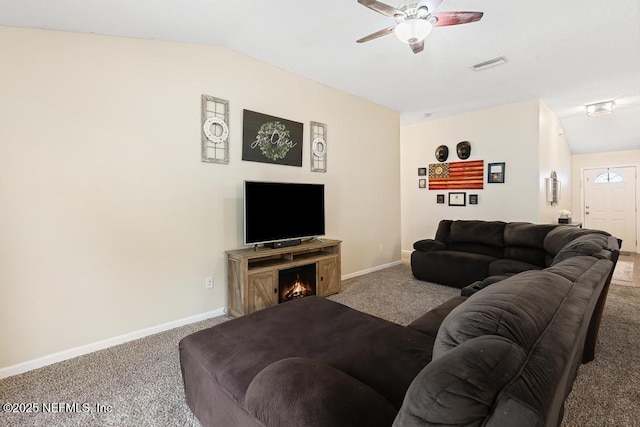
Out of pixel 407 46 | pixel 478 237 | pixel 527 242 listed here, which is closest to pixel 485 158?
pixel 478 237

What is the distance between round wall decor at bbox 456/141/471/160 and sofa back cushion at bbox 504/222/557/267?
1.85 meters

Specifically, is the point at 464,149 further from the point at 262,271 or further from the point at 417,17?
the point at 262,271

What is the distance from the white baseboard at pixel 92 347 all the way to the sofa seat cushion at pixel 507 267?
3.25 m

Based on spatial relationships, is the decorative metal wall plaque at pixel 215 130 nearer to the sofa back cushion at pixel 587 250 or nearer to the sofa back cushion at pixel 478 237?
the sofa back cushion at pixel 587 250

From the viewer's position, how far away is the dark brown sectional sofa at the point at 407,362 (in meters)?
0.60

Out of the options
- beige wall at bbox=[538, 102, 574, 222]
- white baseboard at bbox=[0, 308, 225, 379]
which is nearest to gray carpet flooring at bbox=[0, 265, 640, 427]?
white baseboard at bbox=[0, 308, 225, 379]

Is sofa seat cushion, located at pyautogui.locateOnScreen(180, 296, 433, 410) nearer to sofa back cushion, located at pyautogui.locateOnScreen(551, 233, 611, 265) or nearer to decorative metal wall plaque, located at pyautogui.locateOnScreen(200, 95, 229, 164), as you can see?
sofa back cushion, located at pyautogui.locateOnScreen(551, 233, 611, 265)

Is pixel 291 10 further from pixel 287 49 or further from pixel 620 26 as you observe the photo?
pixel 620 26

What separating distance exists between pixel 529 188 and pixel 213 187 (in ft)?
15.5

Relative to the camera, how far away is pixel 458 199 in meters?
5.58

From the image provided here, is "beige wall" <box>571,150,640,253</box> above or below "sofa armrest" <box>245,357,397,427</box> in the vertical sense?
above

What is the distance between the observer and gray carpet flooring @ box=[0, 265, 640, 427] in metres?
1.67

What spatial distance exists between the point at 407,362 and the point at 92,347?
2.49 metres

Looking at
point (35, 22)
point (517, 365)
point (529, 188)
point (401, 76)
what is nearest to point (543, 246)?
point (529, 188)
